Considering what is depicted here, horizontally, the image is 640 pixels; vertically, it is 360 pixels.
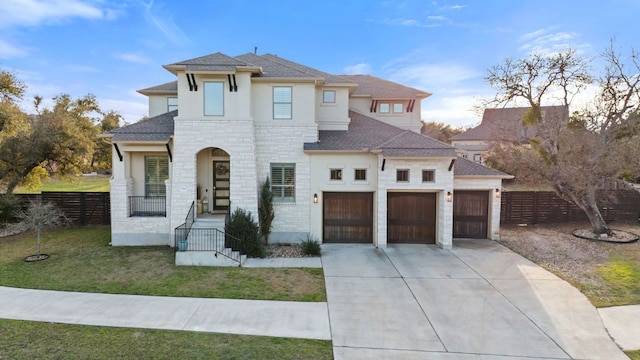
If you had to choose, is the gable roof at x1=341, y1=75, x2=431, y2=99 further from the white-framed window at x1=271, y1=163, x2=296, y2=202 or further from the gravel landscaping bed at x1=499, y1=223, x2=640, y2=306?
the gravel landscaping bed at x1=499, y1=223, x2=640, y2=306

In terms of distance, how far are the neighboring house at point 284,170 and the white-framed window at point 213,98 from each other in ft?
0.13

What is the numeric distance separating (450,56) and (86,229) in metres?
20.1

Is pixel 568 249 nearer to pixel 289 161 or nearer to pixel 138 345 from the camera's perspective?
pixel 289 161

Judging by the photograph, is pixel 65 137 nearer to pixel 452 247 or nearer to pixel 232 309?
pixel 232 309

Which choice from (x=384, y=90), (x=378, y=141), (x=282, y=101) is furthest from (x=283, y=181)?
(x=384, y=90)

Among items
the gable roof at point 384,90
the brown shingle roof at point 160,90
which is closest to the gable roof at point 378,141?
the gable roof at point 384,90

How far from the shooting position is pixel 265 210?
41.1 feet

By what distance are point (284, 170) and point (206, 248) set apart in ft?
14.3

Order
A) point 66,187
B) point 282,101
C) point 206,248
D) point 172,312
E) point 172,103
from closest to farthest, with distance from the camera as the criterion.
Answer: point 172,312, point 206,248, point 282,101, point 172,103, point 66,187

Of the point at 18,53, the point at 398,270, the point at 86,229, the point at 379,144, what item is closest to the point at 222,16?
the point at 379,144

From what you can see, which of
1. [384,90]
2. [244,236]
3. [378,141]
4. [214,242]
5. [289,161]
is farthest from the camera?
[384,90]

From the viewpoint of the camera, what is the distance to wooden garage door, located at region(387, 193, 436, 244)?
526 inches

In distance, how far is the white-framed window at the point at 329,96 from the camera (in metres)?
14.5

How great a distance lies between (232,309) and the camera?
23.6ft
